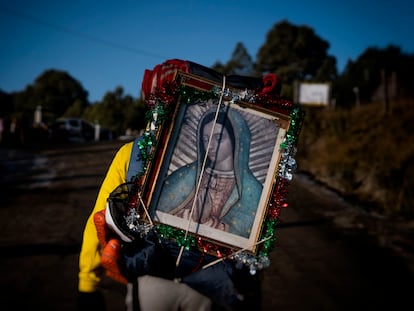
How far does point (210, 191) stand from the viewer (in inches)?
67.2

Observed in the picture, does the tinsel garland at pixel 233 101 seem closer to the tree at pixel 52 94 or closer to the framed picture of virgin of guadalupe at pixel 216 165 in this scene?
the framed picture of virgin of guadalupe at pixel 216 165

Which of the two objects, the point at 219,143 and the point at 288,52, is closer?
the point at 219,143

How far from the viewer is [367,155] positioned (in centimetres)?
1202

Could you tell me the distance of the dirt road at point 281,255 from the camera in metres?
4.77

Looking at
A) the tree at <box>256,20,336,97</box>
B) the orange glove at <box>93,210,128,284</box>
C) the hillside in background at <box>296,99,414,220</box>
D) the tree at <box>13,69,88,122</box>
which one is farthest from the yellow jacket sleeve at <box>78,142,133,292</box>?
the tree at <box>13,69,88,122</box>

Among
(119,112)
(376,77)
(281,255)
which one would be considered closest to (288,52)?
(376,77)

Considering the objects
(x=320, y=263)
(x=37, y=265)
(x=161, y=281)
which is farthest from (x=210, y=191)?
(x=320, y=263)

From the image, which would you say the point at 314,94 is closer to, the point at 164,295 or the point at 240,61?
the point at 164,295

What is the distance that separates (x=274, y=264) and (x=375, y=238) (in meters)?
2.81

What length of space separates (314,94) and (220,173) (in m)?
19.4

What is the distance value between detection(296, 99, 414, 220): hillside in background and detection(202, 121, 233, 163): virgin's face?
20.4 ft

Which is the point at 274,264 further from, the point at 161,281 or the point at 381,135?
the point at 381,135

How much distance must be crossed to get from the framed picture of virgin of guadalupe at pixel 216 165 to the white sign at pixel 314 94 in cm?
1901

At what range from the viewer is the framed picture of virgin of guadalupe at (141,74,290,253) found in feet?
5.54
